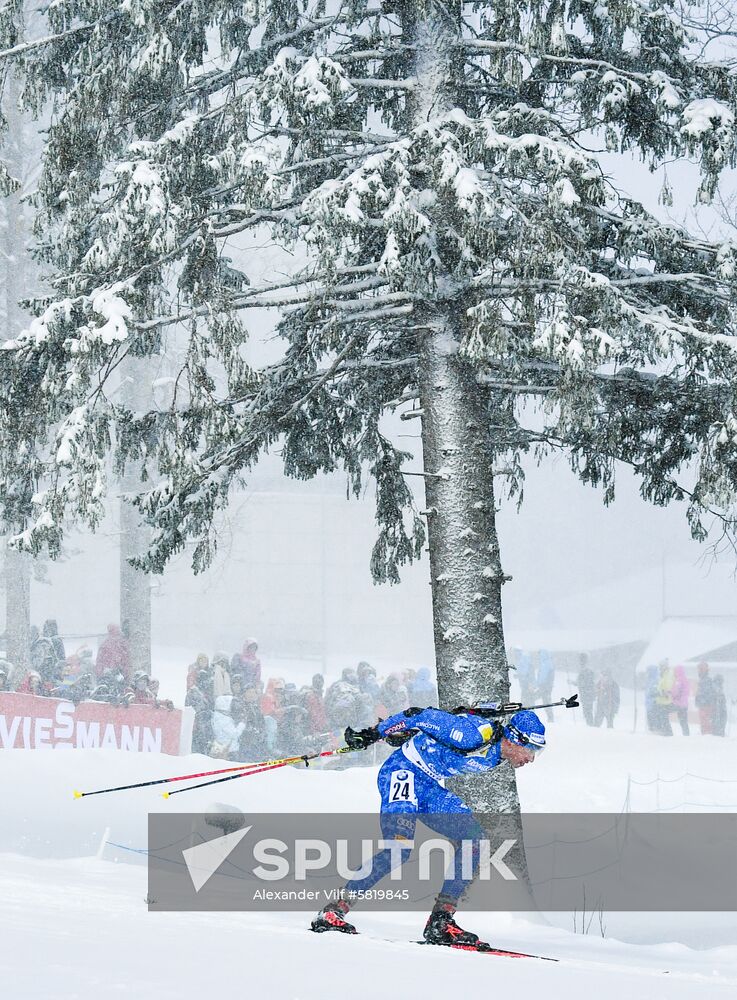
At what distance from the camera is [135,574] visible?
23.5 meters

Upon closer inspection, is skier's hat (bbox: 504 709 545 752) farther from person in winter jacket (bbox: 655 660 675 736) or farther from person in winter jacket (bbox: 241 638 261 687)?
person in winter jacket (bbox: 655 660 675 736)

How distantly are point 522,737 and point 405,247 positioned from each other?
3930 mm

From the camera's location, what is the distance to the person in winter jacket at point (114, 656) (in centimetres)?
2047

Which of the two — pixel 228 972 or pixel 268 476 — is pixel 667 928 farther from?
pixel 268 476

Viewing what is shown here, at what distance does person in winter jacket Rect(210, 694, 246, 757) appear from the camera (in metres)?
19.0

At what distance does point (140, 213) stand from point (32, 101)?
83.4 inches

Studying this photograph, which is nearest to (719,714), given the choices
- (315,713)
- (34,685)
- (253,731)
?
(315,713)

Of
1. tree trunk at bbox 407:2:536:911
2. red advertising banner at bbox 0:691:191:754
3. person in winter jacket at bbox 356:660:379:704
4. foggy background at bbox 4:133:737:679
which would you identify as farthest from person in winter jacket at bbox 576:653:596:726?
tree trunk at bbox 407:2:536:911

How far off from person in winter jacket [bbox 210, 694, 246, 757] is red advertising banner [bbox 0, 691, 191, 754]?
1029 millimetres

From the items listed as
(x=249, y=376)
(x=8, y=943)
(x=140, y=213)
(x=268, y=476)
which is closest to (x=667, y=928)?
(x=249, y=376)

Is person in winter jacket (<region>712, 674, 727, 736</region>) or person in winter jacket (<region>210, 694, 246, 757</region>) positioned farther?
person in winter jacket (<region>712, 674, 727, 736</region>)

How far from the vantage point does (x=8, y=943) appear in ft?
15.0

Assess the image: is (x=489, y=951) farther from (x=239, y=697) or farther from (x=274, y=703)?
(x=274, y=703)

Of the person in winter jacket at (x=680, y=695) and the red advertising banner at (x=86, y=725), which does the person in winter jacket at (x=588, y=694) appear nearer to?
the person in winter jacket at (x=680, y=695)
